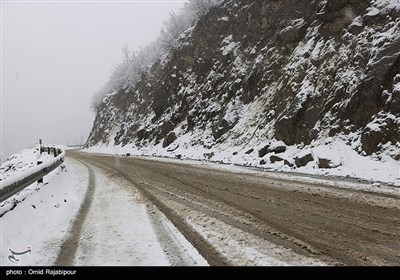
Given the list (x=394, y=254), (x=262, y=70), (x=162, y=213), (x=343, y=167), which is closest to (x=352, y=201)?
(x=394, y=254)

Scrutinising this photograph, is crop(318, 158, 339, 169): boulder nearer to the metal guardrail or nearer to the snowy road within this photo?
the snowy road

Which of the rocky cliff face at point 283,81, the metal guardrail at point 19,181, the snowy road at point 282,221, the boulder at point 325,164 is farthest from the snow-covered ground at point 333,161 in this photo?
the metal guardrail at point 19,181

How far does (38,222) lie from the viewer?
671cm

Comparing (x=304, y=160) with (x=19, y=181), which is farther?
(x=304, y=160)

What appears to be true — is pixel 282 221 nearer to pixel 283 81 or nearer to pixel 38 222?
pixel 38 222

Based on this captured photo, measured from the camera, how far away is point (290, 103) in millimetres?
19094

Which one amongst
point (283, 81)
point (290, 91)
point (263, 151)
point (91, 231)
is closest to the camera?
point (91, 231)

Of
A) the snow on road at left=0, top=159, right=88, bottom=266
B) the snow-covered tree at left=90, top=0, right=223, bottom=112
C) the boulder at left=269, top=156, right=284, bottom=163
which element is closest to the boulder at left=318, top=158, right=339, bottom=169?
the boulder at left=269, top=156, right=284, bottom=163

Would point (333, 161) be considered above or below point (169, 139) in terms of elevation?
below

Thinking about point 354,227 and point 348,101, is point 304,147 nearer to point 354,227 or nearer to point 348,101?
point 348,101

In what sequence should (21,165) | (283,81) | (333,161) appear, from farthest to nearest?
1. (21,165)
2. (283,81)
3. (333,161)

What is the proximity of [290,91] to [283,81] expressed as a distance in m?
1.52

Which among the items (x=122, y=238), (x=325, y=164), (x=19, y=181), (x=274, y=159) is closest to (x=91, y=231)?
(x=122, y=238)

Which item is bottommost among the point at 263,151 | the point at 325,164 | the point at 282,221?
the point at 282,221
